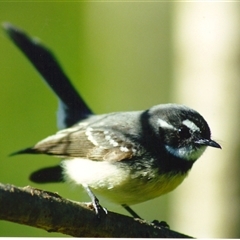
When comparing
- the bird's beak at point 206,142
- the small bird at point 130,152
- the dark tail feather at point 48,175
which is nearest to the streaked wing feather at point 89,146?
the small bird at point 130,152

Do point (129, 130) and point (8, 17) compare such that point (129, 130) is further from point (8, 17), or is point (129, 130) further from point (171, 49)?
point (8, 17)

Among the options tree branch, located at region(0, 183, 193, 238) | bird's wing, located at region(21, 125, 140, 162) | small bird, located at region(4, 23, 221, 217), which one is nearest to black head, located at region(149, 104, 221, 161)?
small bird, located at region(4, 23, 221, 217)

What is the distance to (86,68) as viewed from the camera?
6.62 feet

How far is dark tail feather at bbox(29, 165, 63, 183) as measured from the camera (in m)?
1.67

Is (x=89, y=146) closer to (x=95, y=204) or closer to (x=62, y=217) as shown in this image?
(x=95, y=204)

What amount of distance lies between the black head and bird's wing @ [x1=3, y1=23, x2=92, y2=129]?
38 centimetres

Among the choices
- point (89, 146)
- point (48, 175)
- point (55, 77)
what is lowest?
point (48, 175)

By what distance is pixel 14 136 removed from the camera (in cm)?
184

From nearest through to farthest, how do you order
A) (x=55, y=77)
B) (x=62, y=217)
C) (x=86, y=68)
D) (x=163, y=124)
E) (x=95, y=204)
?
(x=62, y=217)
(x=95, y=204)
(x=163, y=124)
(x=55, y=77)
(x=86, y=68)

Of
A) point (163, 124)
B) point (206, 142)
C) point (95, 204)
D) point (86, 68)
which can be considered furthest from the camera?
point (86, 68)

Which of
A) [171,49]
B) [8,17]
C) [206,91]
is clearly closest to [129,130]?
[206,91]

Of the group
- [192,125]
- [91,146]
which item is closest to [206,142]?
[192,125]

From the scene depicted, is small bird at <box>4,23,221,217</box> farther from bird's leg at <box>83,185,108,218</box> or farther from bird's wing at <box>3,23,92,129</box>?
bird's wing at <box>3,23,92,129</box>

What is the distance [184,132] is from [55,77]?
0.62 m
